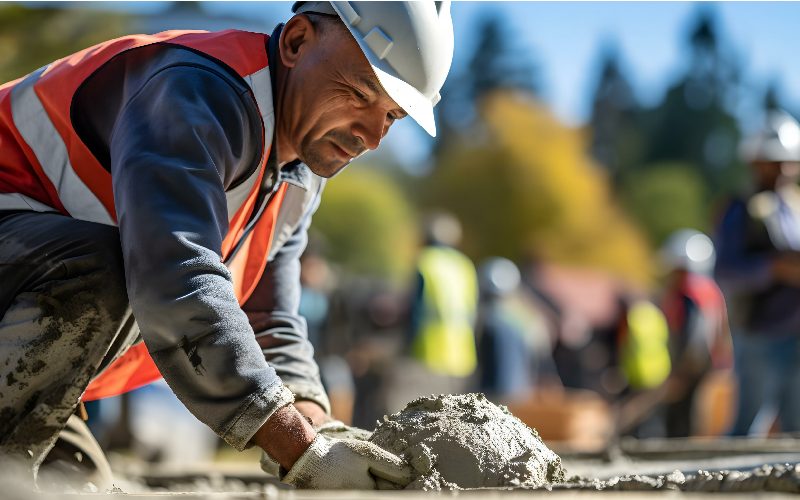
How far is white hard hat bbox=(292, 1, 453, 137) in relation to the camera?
2.05m

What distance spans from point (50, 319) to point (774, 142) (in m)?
4.89

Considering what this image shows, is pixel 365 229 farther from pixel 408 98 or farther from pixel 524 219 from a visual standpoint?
pixel 408 98

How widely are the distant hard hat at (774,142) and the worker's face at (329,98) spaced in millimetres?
3834

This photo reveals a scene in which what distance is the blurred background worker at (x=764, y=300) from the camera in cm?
482

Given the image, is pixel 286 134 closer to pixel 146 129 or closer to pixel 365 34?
pixel 365 34

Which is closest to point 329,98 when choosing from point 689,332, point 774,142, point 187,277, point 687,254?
point 187,277

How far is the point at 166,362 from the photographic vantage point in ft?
5.72

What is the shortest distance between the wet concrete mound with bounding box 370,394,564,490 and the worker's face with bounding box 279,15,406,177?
75cm

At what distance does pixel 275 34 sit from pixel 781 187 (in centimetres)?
403

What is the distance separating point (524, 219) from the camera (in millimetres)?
33594

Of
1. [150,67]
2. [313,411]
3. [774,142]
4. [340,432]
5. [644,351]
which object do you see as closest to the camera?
[150,67]

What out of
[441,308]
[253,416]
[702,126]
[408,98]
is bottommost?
[702,126]

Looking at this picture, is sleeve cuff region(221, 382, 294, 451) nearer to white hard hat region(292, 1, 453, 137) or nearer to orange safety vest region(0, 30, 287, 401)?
orange safety vest region(0, 30, 287, 401)

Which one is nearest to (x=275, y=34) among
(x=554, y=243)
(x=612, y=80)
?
(x=554, y=243)
